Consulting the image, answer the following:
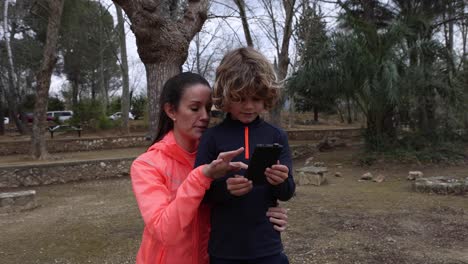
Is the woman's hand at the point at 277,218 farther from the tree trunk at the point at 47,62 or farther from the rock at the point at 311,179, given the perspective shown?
the tree trunk at the point at 47,62

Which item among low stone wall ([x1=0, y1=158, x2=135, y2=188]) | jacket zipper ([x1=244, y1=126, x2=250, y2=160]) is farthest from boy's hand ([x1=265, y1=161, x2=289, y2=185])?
low stone wall ([x1=0, y1=158, x2=135, y2=188])

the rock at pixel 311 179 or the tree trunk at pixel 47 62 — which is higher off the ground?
the tree trunk at pixel 47 62

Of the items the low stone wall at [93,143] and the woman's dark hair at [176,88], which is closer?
the woman's dark hair at [176,88]

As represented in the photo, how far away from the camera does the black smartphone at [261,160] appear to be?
3.74ft

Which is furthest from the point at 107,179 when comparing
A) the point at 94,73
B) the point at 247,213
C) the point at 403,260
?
the point at 94,73

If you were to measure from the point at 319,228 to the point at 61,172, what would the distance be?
22.2ft

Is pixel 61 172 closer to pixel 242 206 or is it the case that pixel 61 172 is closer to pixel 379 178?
pixel 379 178

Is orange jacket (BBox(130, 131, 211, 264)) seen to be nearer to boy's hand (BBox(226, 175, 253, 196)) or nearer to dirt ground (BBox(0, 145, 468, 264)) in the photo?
boy's hand (BBox(226, 175, 253, 196))

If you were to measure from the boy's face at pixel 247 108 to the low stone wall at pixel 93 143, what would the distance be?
1273cm

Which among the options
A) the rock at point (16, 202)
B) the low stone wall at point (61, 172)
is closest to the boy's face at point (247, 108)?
the rock at point (16, 202)

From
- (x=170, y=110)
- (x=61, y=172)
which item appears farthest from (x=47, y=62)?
(x=170, y=110)

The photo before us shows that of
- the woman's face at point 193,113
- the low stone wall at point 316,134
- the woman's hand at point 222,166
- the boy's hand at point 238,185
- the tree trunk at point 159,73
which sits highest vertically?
the tree trunk at point 159,73

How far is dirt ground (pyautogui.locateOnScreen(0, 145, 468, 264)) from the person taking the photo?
417cm

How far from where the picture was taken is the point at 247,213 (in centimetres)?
134
